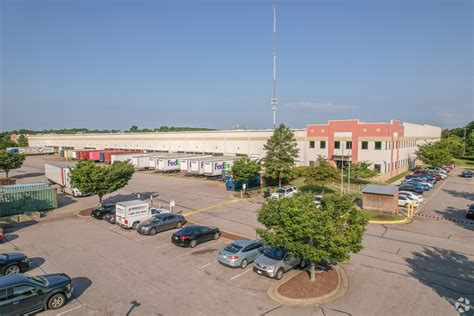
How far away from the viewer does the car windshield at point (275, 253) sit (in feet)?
57.2

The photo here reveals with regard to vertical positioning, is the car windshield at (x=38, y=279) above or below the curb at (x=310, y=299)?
above

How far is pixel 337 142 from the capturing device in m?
53.1

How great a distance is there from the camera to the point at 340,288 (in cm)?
1552

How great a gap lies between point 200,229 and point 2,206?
21.3 metres

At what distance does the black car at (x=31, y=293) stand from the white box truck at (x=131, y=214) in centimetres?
1097

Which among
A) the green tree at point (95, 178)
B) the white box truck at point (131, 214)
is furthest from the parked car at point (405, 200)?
the green tree at point (95, 178)

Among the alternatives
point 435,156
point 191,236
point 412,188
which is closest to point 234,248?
point 191,236

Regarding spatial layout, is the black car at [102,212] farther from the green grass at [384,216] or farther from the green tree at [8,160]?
the green tree at [8,160]

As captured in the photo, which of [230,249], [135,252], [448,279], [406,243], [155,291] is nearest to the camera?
[155,291]

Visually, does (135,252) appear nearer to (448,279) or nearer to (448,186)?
(448,279)

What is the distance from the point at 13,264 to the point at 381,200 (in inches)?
1176

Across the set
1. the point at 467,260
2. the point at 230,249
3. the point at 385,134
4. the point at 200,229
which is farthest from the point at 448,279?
the point at 385,134

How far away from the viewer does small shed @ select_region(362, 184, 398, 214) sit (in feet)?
98.3

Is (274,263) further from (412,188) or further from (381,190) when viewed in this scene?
(412,188)
